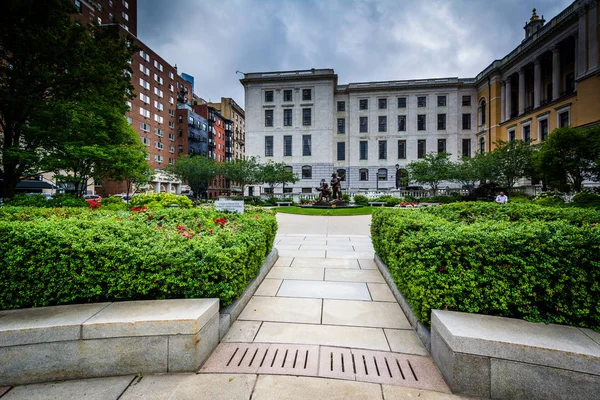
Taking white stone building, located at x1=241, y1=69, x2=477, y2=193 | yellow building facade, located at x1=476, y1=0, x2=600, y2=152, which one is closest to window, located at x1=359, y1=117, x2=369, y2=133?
white stone building, located at x1=241, y1=69, x2=477, y2=193

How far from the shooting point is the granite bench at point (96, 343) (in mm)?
2785

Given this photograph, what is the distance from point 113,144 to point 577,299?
19560mm

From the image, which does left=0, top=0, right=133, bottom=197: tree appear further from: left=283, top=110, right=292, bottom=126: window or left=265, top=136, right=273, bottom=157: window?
left=283, top=110, right=292, bottom=126: window

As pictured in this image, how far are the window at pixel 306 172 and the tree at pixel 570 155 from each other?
3328cm

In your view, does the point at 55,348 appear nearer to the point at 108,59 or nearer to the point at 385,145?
the point at 108,59

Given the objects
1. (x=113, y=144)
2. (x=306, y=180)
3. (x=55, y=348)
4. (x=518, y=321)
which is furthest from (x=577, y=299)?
(x=306, y=180)

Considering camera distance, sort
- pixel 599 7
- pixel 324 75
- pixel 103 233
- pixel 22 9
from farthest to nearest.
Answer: pixel 324 75
pixel 599 7
pixel 22 9
pixel 103 233

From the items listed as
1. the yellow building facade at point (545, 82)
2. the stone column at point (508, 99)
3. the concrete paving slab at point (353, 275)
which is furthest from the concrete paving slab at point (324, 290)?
the stone column at point (508, 99)

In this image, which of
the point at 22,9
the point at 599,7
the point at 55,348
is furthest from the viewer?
the point at 599,7

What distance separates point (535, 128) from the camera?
3659 cm

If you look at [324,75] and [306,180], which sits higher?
[324,75]

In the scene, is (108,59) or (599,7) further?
(599,7)

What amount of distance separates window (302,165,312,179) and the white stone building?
0.18m

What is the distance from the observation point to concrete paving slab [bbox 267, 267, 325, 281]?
613 centimetres
